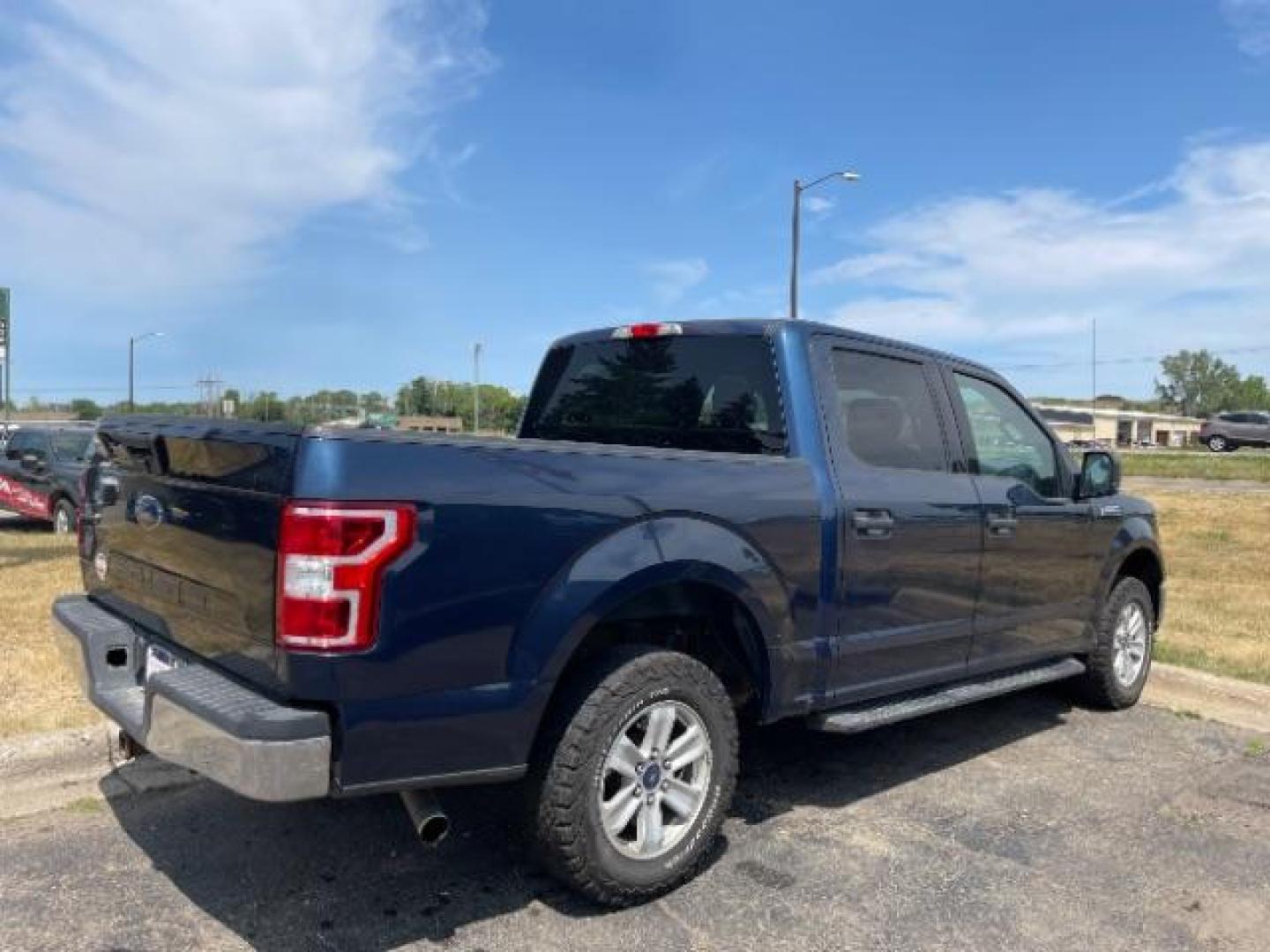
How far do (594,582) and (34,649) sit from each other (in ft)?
14.5

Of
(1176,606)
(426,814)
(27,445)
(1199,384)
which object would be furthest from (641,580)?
(1199,384)

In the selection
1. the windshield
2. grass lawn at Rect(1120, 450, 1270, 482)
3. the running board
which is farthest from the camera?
grass lawn at Rect(1120, 450, 1270, 482)

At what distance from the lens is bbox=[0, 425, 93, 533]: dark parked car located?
12508 millimetres

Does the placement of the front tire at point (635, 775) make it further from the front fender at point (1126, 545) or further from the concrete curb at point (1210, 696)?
the concrete curb at point (1210, 696)

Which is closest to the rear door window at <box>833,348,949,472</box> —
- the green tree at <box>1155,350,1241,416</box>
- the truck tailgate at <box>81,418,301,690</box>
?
the truck tailgate at <box>81,418,301,690</box>

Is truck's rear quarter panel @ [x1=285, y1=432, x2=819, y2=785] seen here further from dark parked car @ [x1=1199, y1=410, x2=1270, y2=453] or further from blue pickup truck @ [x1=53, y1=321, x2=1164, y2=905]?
dark parked car @ [x1=1199, y1=410, x2=1270, y2=453]

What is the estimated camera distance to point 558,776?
3100 millimetres

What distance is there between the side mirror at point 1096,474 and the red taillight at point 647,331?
2.30 metres

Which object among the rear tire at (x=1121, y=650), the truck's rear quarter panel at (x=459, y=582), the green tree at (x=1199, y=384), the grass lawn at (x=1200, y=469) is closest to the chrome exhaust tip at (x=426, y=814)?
the truck's rear quarter panel at (x=459, y=582)

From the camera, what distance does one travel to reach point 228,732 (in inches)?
105

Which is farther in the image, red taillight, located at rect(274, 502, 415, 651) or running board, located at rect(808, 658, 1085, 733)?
running board, located at rect(808, 658, 1085, 733)

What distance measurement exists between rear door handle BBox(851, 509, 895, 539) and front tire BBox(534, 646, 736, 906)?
0.88 m

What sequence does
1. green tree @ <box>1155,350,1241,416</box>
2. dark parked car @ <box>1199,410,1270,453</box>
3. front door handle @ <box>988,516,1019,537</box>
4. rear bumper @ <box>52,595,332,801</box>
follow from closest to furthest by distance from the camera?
1. rear bumper @ <box>52,595,332,801</box>
2. front door handle @ <box>988,516,1019,537</box>
3. dark parked car @ <box>1199,410,1270,453</box>
4. green tree @ <box>1155,350,1241,416</box>

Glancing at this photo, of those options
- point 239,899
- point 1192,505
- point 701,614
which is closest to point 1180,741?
point 701,614
